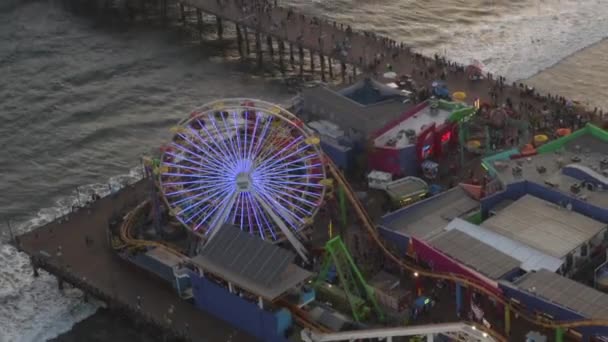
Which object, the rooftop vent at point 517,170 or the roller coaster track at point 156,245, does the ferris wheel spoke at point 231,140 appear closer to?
the roller coaster track at point 156,245

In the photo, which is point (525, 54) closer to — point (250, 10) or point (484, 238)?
point (250, 10)

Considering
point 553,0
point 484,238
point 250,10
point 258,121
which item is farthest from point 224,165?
point 553,0

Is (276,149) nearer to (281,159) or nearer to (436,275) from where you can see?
(281,159)

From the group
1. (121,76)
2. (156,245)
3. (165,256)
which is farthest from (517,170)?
(121,76)

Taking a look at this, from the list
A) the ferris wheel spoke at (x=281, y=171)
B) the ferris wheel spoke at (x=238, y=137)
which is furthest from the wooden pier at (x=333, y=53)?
the ferris wheel spoke at (x=238, y=137)

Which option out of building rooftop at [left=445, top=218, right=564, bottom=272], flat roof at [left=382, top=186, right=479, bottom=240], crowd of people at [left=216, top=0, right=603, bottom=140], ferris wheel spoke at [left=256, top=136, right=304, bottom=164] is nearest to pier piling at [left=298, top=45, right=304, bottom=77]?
crowd of people at [left=216, top=0, right=603, bottom=140]

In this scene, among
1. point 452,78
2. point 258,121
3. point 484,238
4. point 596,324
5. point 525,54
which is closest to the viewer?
point 596,324
